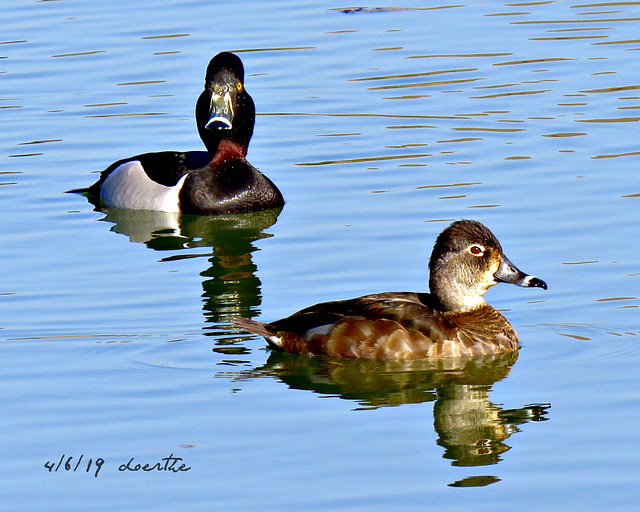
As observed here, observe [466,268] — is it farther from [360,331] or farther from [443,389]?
[443,389]

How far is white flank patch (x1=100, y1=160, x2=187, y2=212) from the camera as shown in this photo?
13.7m

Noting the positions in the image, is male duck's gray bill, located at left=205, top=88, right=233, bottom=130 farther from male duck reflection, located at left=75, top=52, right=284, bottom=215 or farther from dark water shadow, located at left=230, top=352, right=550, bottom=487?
dark water shadow, located at left=230, top=352, right=550, bottom=487

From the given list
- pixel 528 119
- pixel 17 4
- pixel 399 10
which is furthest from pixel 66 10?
pixel 528 119

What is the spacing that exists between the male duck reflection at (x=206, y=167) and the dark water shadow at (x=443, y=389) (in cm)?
472

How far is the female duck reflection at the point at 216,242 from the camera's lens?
10.3 meters

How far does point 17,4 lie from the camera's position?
2058 centimetres

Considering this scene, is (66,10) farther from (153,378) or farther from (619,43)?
(153,378)

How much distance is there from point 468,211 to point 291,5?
8817 mm

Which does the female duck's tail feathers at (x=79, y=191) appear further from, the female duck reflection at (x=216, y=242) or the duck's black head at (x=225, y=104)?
the duck's black head at (x=225, y=104)
